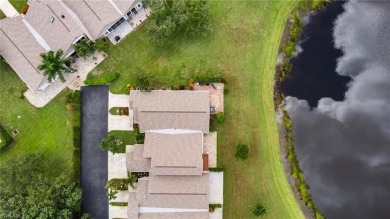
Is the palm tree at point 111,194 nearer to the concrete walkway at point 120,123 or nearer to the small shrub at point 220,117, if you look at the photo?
the concrete walkway at point 120,123

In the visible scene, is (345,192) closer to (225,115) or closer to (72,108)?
(225,115)

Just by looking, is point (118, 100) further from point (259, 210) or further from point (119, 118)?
point (259, 210)

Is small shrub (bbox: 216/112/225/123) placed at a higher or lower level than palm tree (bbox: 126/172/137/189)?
higher

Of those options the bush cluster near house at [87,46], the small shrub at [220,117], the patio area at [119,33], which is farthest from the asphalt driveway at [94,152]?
the small shrub at [220,117]

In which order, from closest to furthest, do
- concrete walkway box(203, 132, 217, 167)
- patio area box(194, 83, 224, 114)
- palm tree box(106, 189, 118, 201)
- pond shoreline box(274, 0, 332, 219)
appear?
palm tree box(106, 189, 118, 201), pond shoreline box(274, 0, 332, 219), concrete walkway box(203, 132, 217, 167), patio area box(194, 83, 224, 114)

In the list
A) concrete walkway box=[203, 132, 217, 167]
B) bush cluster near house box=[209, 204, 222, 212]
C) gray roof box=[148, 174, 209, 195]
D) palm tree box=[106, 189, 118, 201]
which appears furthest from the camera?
concrete walkway box=[203, 132, 217, 167]

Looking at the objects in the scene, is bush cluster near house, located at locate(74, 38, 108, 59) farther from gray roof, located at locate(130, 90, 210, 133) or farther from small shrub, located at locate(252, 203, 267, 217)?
small shrub, located at locate(252, 203, 267, 217)

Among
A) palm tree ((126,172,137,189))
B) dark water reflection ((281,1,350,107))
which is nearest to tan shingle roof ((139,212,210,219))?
palm tree ((126,172,137,189))

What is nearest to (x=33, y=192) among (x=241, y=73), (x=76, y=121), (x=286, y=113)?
(x=76, y=121)
